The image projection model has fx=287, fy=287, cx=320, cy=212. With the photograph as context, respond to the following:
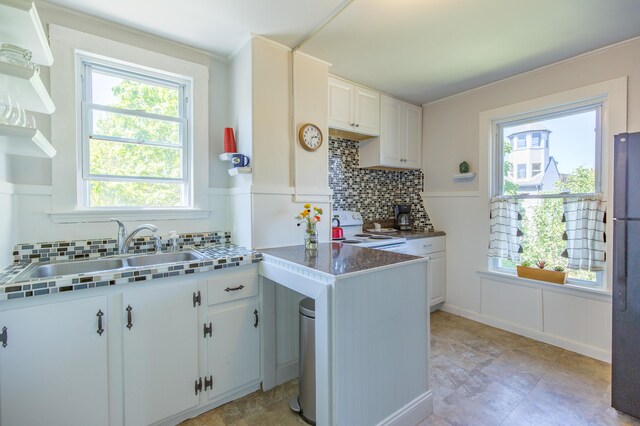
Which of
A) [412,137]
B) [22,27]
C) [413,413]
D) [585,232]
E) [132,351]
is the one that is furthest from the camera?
[412,137]

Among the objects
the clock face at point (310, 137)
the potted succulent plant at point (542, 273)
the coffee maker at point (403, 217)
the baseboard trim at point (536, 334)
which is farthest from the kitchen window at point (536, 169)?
the clock face at point (310, 137)

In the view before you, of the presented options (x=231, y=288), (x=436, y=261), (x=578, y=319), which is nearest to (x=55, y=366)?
(x=231, y=288)

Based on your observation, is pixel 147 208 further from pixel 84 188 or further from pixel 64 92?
pixel 64 92

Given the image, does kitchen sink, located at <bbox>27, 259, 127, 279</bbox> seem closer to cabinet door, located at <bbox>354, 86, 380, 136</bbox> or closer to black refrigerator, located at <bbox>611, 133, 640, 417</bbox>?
cabinet door, located at <bbox>354, 86, 380, 136</bbox>

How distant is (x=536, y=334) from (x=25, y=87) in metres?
4.02

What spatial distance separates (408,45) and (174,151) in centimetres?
204

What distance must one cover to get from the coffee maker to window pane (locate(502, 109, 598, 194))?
1089mm

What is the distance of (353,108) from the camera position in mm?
2932

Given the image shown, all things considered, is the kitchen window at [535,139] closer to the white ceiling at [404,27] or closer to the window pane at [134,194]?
the white ceiling at [404,27]

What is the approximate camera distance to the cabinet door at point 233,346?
5.83 feet

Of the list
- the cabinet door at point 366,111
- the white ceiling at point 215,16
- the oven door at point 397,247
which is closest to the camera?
the white ceiling at point 215,16

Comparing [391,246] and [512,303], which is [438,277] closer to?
[512,303]

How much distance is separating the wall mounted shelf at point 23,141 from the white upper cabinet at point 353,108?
205 centimetres

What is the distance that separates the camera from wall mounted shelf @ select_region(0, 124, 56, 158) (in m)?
1.24
